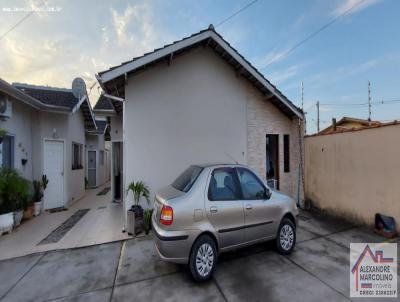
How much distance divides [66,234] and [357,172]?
320 inches

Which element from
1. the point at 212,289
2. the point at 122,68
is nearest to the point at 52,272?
the point at 212,289

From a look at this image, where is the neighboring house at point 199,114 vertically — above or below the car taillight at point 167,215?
above

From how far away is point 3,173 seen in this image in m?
5.50

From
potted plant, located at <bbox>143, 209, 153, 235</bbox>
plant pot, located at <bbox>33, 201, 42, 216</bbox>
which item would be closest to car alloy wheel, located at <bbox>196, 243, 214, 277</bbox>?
potted plant, located at <bbox>143, 209, 153, 235</bbox>

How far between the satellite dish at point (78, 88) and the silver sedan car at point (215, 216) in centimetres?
779

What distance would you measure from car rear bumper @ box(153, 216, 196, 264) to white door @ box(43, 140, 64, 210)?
7016mm

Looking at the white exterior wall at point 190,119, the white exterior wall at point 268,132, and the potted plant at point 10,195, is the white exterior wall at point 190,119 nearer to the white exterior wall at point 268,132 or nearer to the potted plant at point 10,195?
the white exterior wall at point 268,132

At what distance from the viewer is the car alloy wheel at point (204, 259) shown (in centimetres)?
328

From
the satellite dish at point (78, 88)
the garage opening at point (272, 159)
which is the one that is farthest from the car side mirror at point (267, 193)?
the satellite dish at point (78, 88)

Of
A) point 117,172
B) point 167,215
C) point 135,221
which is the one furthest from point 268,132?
point 117,172

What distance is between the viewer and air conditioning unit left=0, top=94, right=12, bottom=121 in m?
5.78

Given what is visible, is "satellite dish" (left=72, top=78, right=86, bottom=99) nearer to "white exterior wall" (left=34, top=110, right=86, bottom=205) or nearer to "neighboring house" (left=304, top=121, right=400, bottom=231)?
"white exterior wall" (left=34, top=110, right=86, bottom=205)

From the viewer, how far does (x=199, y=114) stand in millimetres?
6375

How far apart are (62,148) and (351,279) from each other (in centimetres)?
977
